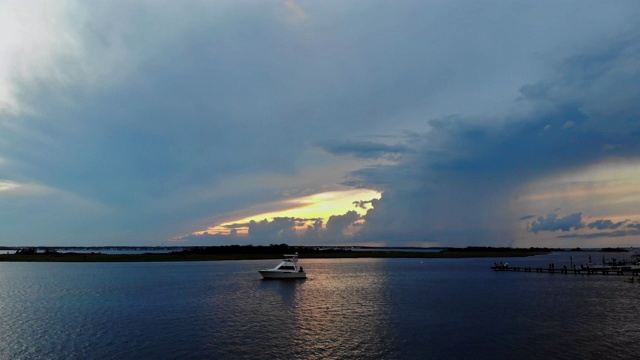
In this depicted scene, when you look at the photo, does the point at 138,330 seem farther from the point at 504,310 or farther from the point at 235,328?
the point at 504,310

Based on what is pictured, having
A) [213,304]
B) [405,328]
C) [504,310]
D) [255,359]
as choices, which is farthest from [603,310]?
[213,304]

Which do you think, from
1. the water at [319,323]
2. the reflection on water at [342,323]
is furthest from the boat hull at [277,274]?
the reflection on water at [342,323]

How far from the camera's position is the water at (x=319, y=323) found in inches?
1190

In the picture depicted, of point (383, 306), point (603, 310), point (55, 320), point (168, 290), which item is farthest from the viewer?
point (168, 290)

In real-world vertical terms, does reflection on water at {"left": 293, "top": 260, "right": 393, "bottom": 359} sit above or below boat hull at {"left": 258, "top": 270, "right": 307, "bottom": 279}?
below

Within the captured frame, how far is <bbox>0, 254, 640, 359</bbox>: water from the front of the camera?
30219mm

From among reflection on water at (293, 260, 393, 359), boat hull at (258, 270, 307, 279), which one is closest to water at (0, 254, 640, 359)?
reflection on water at (293, 260, 393, 359)

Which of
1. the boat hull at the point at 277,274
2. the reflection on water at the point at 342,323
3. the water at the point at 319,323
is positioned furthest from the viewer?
the boat hull at the point at 277,274

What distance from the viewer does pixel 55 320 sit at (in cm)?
4119

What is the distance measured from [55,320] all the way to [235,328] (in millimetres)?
18840

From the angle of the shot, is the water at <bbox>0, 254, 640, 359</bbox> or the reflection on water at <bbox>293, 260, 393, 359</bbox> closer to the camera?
the water at <bbox>0, 254, 640, 359</bbox>

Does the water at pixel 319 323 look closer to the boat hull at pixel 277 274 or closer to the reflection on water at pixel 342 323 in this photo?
the reflection on water at pixel 342 323

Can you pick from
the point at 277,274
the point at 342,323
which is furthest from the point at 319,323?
the point at 277,274

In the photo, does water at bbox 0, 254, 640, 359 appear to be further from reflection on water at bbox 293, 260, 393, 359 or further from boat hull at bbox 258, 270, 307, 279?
boat hull at bbox 258, 270, 307, 279
